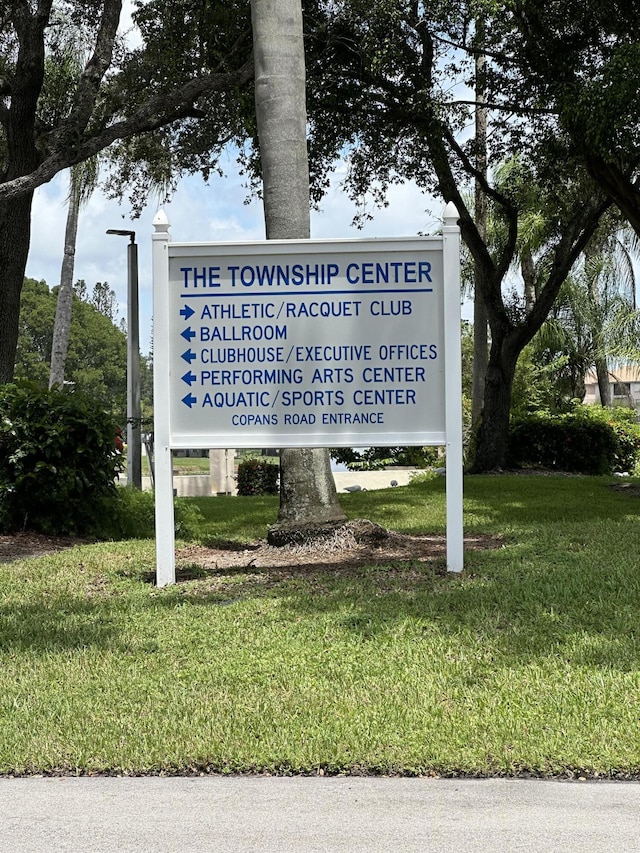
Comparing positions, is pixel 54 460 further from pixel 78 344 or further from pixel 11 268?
pixel 78 344

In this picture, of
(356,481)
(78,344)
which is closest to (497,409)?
(356,481)

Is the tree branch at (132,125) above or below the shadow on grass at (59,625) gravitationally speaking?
above

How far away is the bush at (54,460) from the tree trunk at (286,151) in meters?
2.55

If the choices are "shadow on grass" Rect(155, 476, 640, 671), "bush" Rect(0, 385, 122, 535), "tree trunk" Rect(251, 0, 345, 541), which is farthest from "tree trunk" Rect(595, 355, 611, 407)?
"tree trunk" Rect(251, 0, 345, 541)

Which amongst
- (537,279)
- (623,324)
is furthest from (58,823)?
(623,324)

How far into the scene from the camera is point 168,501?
23.9 ft

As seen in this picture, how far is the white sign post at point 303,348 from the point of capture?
7.15 metres

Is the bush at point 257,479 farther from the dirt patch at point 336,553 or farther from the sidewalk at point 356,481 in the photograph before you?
the dirt patch at point 336,553

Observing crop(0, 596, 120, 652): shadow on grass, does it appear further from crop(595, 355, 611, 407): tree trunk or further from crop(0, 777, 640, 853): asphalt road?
crop(595, 355, 611, 407): tree trunk

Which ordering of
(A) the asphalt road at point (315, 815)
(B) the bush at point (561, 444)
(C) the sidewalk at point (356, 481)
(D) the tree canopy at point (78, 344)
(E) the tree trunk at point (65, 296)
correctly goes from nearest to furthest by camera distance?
(A) the asphalt road at point (315, 815) < (B) the bush at point (561, 444) < (C) the sidewalk at point (356, 481) < (E) the tree trunk at point (65, 296) < (D) the tree canopy at point (78, 344)

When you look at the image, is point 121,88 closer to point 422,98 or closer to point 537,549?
point 422,98

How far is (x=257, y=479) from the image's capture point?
23.1 metres

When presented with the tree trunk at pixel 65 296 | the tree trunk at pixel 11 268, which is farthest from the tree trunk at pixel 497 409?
the tree trunk at pixel 65 296

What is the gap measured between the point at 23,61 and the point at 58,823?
1473cm
